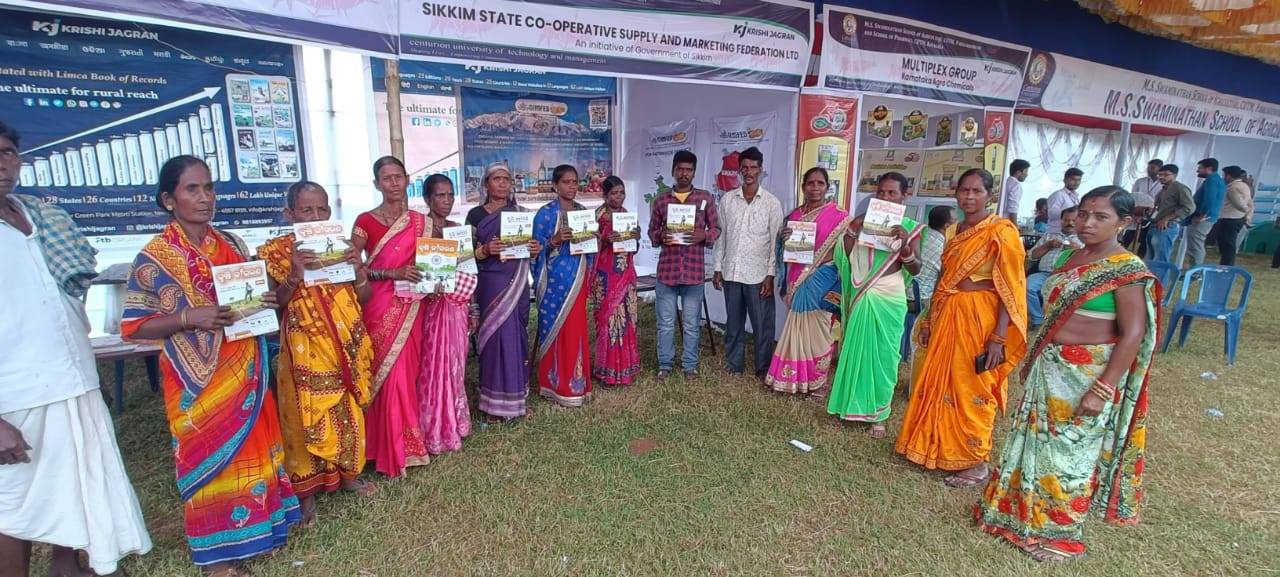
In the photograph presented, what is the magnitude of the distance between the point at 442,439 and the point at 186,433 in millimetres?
1439

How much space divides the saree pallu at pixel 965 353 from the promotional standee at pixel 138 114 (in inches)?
183

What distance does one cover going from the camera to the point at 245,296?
2324mm

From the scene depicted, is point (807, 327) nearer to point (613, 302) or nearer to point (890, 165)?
point (613, 302)

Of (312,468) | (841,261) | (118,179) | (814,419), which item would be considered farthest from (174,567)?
(841,261)

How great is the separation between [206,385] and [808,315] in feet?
12.4

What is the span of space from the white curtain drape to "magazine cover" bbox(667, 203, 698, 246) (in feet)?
30.8

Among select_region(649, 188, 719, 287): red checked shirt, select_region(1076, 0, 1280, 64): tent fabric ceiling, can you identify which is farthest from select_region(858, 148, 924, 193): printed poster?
select_region(649, 188, 719, 287): red checked shirt

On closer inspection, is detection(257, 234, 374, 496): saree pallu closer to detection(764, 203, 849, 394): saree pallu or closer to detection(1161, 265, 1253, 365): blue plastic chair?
detection(764, 203, 849, 394): saree pallu

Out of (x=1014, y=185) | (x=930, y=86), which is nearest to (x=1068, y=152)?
(x=1014, y=185)

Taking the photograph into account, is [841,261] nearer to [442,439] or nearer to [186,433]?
A: [442,439]

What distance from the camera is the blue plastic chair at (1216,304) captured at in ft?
18.1

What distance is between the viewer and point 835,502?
3.21m

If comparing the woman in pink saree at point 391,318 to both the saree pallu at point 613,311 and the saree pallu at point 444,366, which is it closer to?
the saree pallu at point 444,366

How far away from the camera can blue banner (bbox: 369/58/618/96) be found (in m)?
5.88
